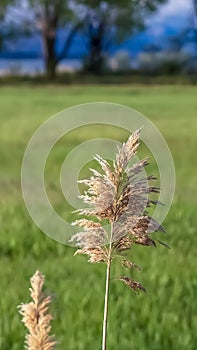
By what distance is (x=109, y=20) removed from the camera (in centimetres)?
4438

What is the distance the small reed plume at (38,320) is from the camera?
805 mm

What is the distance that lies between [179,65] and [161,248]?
3563 cm

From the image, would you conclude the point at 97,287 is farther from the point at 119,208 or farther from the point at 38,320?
the point at 38,320

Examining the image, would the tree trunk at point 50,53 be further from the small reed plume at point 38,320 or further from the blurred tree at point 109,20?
the small reed plume at point 38,320

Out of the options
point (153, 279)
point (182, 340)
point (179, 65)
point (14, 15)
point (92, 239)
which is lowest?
point (92, 239)

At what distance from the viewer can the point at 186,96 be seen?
2980 centimetres

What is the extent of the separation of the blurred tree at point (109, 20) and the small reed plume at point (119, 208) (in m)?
41.3

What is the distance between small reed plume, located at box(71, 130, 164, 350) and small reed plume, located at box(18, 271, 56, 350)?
0.12 m

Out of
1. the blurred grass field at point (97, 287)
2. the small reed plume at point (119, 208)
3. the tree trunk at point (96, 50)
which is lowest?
the small reed plume at point (119, 208)

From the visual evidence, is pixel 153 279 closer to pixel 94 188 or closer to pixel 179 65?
pixel 94 188

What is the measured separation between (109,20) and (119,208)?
44.0 meters

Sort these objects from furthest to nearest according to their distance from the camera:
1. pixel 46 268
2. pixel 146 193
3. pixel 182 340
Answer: pixel 46 268, pixel 182 340, pixel 146 193

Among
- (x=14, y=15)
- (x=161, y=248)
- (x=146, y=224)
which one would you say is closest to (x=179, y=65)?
(x=14, y=15)

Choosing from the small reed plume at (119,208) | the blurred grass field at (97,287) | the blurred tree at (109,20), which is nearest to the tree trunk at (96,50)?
the blurred tree at (109,20)
